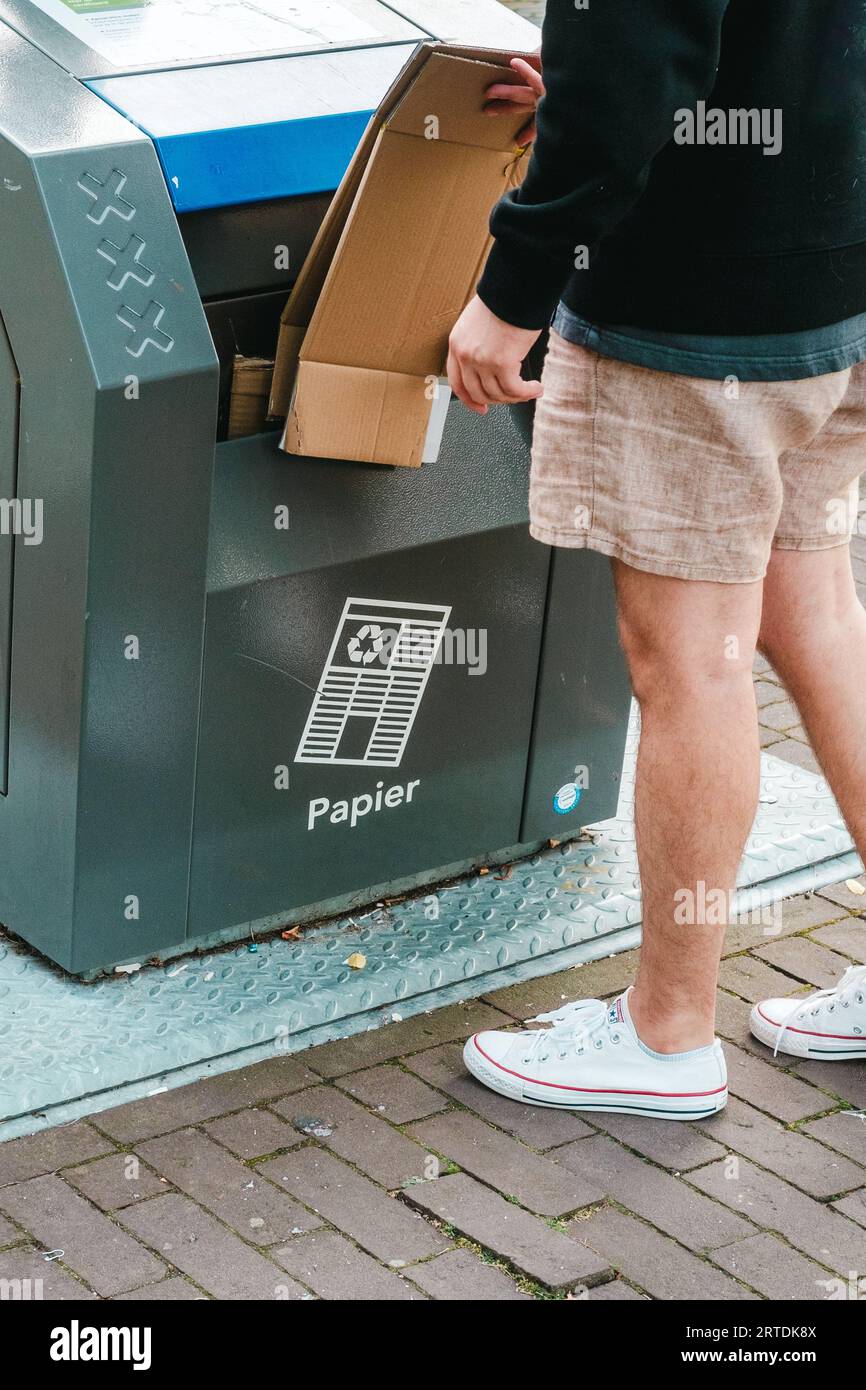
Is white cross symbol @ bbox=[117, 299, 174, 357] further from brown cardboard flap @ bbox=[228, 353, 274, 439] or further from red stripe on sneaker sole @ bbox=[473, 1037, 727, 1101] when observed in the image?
red stripe on sneaker sole @ bbox=[473, 1037, 727, 1101]

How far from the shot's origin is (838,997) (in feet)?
8.59

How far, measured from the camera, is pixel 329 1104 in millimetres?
2461

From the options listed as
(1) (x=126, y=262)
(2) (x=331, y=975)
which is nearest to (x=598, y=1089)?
(2) (x=331, y=975)

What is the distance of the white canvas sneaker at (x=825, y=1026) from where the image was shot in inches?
102

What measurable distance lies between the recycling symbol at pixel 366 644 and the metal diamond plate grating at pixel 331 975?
0.46 metres

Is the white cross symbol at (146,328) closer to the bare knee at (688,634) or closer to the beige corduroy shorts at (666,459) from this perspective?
the beige corduroy shorts at (666,459)

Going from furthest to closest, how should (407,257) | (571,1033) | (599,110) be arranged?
(571,1033) → (407,257) → (599,110)

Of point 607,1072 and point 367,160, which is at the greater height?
point 367,160

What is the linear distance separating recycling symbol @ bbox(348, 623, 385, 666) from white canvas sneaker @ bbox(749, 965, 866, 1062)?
0.79m

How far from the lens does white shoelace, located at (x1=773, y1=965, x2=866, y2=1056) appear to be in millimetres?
2611

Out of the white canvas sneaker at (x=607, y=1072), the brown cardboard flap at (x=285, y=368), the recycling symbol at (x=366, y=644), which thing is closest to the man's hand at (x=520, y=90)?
the brown cardboard flap at (x=285, y=368)

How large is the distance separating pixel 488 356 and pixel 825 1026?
111cm

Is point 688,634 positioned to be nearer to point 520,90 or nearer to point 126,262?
point 520,90

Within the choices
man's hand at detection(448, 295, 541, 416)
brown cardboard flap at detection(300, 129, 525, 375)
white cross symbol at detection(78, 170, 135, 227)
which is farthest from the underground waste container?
man's hand at detection(448, 295, 541, 416)
